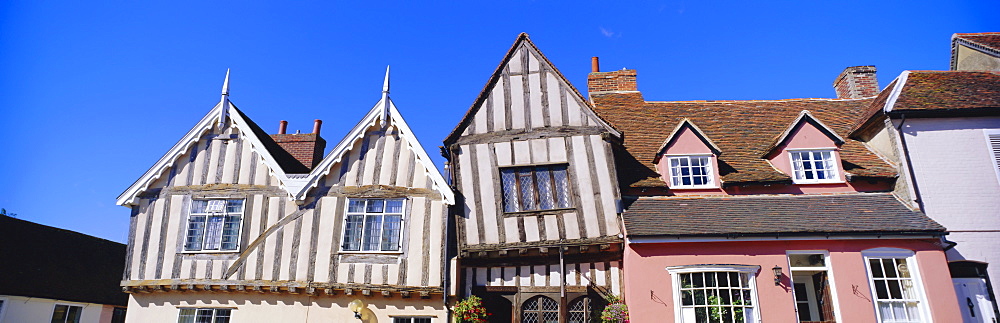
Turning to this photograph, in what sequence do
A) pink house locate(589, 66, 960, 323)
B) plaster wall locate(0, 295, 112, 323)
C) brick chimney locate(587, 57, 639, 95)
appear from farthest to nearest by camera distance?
brick chimney locate(587, 57, 639, 95), plaster wall locate(0, 295, 112, 323), pink house locate(589, 66, 960, 323)

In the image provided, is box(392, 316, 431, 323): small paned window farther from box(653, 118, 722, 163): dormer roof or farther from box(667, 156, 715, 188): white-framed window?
box(653, 118, 722, 163): dormer roof

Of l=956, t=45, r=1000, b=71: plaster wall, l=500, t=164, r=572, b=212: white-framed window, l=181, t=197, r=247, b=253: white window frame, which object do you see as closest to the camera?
l=500, t=164, r=572, b=212: white-framed window

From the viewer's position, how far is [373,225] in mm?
12039

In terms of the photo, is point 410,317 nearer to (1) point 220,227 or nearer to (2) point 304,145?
(1) point 220,227

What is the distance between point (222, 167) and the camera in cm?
1293

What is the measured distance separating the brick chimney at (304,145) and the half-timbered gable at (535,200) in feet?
18.9

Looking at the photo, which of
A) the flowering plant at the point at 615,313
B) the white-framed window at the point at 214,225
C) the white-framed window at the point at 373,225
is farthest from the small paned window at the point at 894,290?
the white-framed window at the point at 214,225

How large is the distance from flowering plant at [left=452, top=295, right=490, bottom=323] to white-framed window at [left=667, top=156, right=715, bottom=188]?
5.11 metres

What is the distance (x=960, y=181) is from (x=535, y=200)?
917 cm

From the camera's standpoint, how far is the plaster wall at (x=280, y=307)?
11.5 m

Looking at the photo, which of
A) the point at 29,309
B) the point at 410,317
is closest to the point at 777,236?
the point at 410,317

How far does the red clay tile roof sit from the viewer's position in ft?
49.3

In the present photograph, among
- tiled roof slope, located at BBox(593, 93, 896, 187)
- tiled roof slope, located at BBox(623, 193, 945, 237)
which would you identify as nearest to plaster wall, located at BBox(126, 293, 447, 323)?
tiled roof slope, located at BBox(623, 193, 945, 237)

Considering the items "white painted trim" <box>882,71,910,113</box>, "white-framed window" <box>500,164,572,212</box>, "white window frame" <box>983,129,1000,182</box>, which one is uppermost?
"white painted trim" <box>882,71,910,113</box>
